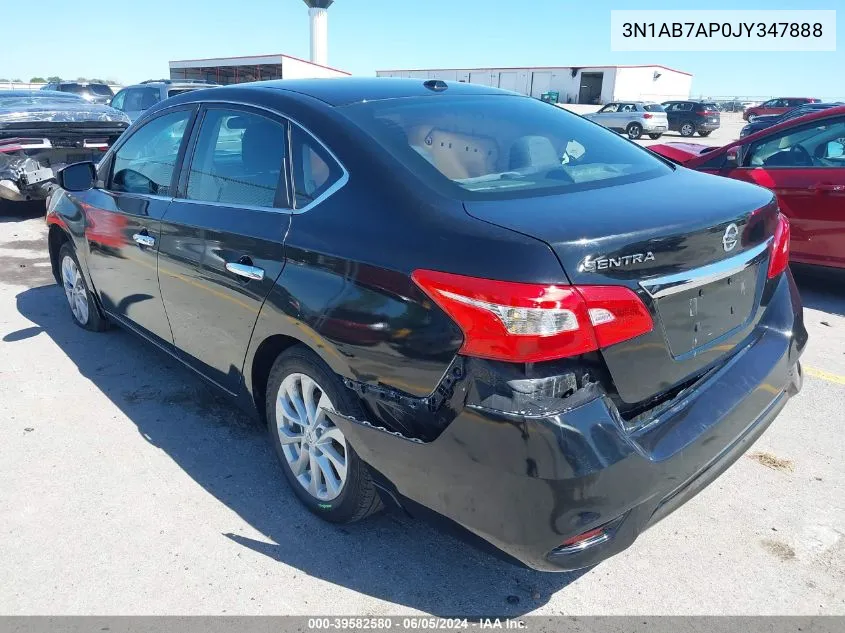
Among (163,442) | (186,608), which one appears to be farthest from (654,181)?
(163,442)

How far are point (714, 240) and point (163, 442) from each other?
278 centimetres

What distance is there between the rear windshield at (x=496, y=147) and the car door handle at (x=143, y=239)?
1437 mm

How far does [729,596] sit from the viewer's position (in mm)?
2383

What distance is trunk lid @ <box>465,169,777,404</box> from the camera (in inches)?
76.9

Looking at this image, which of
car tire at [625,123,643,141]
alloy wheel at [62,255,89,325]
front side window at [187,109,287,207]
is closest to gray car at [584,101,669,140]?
car tire at [625,123,643,141]

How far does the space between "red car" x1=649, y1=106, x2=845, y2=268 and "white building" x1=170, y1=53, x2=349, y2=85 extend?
27.1 meters

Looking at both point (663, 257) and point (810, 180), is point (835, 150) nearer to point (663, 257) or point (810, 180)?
point (810, 180)

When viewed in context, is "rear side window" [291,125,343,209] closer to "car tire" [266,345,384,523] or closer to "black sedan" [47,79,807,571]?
"black sedan" [47,79,807,571]

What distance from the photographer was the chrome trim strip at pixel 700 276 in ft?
6.59

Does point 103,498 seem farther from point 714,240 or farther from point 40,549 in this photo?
Answer: point 714,240

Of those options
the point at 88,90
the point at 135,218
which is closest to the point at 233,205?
the point at 135,218

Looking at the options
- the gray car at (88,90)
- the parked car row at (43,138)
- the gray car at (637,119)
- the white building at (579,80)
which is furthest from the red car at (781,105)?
the parked car row at (43,138)

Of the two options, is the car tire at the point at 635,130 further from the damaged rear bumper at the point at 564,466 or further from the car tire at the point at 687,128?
the damaged rear bumper at the point at 564,466

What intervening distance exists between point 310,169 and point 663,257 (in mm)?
1380
